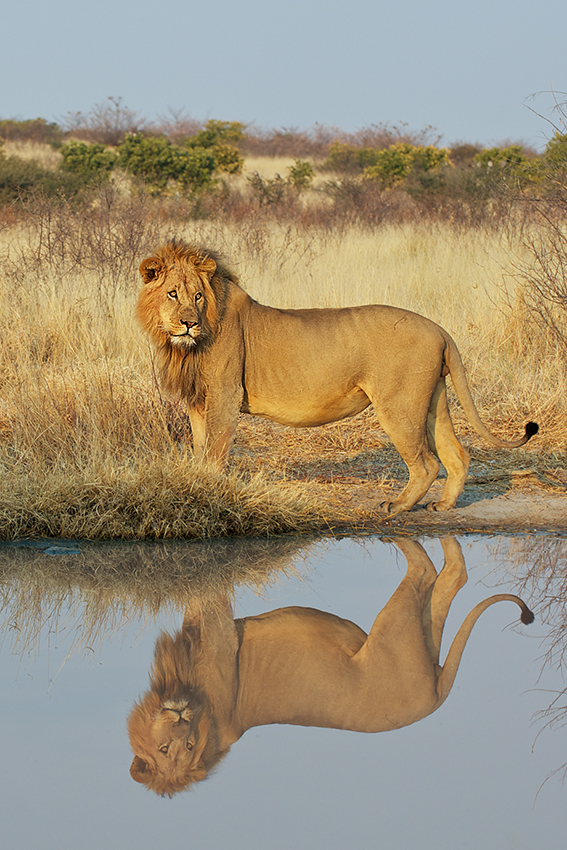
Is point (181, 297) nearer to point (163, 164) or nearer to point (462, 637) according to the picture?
point (462, 637)

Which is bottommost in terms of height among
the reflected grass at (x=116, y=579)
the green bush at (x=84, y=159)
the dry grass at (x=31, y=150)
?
the dry grass at (x=31, y=150)

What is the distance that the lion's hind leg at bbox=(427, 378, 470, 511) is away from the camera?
581 cm

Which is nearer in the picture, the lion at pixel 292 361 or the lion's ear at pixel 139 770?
the lion's ear at pixel 139 770

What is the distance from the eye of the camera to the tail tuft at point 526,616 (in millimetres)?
4078

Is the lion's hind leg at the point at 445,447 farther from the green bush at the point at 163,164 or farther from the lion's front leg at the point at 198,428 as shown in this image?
the green bush at the point at 163,164

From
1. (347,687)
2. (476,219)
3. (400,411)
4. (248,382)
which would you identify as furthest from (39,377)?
(476,219)

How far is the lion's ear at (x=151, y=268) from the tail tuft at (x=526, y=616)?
2642mm

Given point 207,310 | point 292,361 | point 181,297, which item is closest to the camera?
point 181,297

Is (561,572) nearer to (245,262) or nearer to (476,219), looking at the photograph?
(245,262)

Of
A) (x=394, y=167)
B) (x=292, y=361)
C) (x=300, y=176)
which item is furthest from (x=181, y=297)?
(x=300, y=176)

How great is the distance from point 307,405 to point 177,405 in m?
1.52

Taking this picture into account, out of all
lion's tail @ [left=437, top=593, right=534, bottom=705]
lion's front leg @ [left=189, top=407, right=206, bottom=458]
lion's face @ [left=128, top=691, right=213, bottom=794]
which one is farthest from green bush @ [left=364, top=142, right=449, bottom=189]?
lion's face @ [left=128, top=691, right=213, bottom=794]

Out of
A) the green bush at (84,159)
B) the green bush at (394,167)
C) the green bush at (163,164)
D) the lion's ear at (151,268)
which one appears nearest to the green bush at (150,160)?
the green bush at (163,164)

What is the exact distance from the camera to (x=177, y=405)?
22.6 feet
